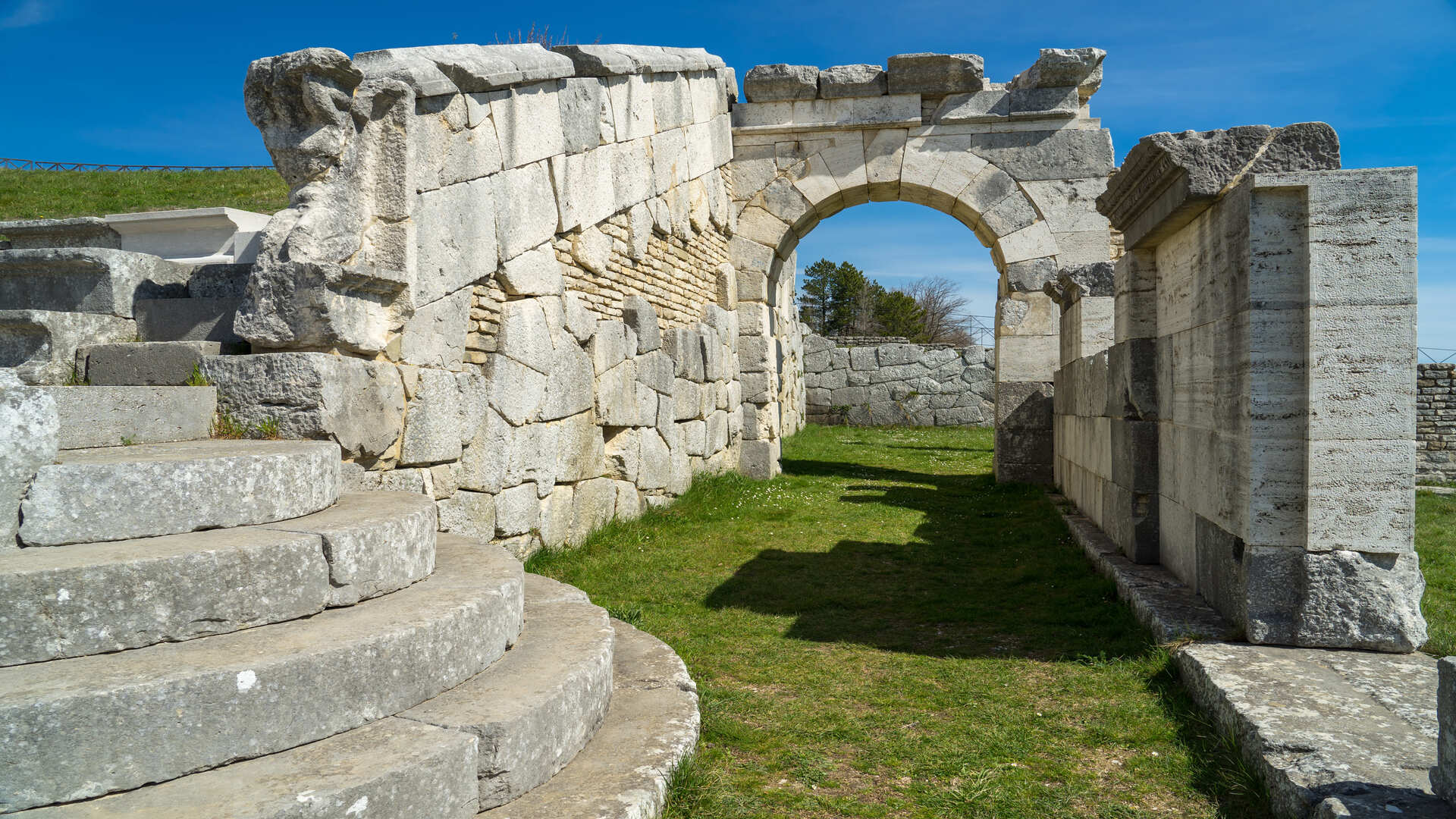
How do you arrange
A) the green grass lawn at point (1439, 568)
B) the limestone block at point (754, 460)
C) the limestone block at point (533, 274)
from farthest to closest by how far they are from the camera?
the limestone block at point (754, 460) → the limestone block at point (533, 274) → the green grass lawn at point (1439, 568)

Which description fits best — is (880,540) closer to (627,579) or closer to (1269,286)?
(627,579)

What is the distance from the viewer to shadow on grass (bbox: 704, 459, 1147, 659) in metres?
4.10

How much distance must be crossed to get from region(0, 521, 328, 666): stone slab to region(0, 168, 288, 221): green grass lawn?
6.02 meters

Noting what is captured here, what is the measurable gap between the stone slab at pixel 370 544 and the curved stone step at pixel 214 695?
73 millimetres

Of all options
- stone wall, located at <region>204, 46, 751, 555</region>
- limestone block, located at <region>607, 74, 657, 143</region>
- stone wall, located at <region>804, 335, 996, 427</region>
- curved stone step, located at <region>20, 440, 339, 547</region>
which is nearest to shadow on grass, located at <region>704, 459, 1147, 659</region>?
stone wall, located at <region>204, 46, 751, 555</region>

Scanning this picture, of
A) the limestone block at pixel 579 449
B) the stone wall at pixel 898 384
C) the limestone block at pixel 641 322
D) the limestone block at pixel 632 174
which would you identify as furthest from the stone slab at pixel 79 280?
the stone wall at pixel 898 384

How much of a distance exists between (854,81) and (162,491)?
8112 millimetres

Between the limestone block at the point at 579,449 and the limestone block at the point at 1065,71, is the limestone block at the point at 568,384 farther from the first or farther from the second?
the limestone block at the point at 1065,71

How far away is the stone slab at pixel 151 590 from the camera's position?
1960 millimetres

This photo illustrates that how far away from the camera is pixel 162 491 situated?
2.36 m

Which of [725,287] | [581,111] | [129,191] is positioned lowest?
[725,287]

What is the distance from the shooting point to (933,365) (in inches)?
687

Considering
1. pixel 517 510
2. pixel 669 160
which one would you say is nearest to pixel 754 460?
pixel 669 160

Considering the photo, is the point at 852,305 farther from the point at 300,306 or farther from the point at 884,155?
the point at 300,306
